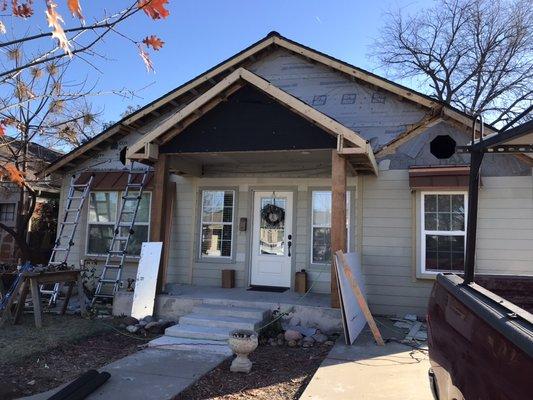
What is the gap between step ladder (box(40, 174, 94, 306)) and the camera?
10789mm

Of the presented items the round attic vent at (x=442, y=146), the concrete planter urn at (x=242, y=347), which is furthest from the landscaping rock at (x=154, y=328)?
the round attic vent at (x=442, y=146)

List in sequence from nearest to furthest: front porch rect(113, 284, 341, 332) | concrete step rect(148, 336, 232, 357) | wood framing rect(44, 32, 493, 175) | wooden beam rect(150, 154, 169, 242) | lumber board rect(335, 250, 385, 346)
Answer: concrete step rect(148, 336, 232, 357), lumber board rect(335, 250, 385, 346), front porch rect(113, 284, 341, 332), wooden beam rect(150, 154, 169, 242), wood framing rect(44, 32, 493, 175)

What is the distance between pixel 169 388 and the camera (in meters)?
5.11

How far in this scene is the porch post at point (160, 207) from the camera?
28.7 feet

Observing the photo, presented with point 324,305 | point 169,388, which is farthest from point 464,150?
point 324,305

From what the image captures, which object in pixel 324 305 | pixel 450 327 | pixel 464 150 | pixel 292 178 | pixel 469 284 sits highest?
pixel 292 178

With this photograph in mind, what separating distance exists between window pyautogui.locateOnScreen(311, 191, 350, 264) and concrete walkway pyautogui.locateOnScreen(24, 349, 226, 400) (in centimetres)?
401

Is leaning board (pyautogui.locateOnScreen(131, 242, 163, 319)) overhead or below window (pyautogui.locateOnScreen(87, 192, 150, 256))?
below

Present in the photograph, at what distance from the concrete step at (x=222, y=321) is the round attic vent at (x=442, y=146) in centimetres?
480

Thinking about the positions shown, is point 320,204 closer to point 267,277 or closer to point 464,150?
point 267,277

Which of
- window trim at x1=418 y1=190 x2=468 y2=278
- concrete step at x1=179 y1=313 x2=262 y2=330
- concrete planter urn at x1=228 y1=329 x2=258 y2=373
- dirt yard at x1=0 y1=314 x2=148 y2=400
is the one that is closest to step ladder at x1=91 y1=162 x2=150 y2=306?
dirt yard at x1=0 y1=314 x2=148 y2=400

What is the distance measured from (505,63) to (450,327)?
78.3ft

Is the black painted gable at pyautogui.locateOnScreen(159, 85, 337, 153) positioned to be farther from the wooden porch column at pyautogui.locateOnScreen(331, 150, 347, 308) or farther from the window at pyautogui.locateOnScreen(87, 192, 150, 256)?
the window at pyautogui.locateOnScreen(87, 192, 150, 256)

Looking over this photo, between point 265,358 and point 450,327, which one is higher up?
point 450,327
